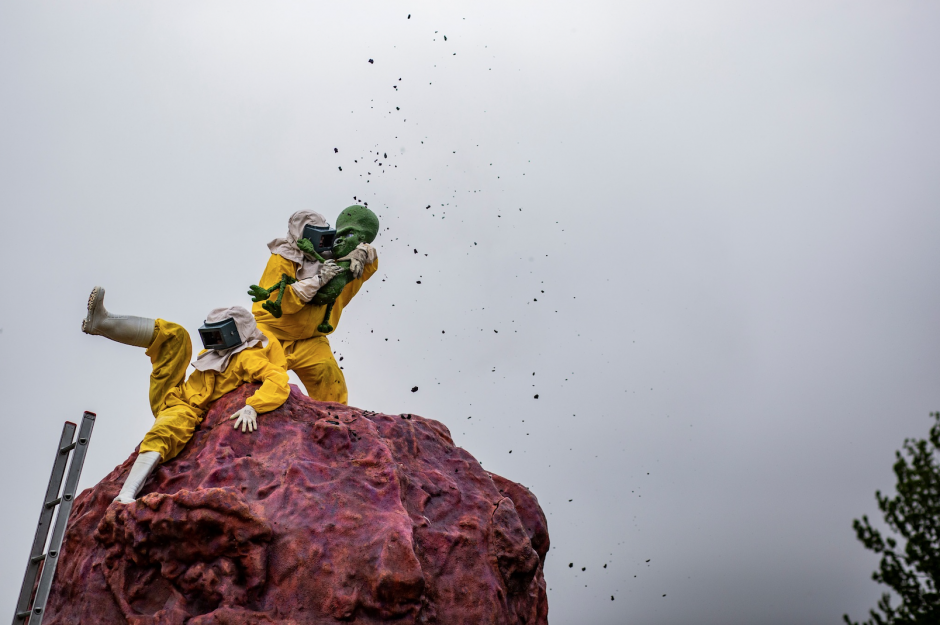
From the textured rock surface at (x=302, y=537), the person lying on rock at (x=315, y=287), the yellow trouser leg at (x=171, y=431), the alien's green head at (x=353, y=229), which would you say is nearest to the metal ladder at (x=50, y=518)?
the textured rock surface at (x=302, y=537)

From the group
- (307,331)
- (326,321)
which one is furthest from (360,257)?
(307,331)

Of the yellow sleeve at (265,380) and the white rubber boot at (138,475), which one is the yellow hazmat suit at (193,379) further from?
the white rubber boot at (138,475)

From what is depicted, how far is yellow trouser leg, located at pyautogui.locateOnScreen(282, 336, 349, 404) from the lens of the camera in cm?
841

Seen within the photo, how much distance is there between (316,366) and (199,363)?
129 centimetres

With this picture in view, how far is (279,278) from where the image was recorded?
8.16 m

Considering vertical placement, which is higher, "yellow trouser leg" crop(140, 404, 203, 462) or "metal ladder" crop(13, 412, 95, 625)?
"yellow trouser leg" crop(140, 404, 203, 462)

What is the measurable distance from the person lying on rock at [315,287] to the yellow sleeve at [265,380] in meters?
0.74

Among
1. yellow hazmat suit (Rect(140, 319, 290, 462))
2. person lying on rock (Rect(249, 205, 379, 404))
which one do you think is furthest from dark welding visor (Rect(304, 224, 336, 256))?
yellow hazmat suit (Rect(140, 319, 290, 462))

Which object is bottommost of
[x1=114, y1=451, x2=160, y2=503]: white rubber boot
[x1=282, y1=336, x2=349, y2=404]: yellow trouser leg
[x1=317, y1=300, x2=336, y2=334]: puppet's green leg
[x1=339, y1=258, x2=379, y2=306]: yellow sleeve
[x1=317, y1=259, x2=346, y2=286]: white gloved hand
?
[x1=114, y1=451, x2=160, y2=503]: white rubber boot

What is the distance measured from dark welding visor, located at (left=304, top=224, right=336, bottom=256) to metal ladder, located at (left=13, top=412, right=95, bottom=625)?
3054 mm

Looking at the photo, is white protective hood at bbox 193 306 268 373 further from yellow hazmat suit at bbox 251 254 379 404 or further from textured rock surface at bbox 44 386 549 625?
yellow hazmat suit at bbox 251 254 379 404

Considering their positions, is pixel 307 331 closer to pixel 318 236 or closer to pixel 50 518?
pixel 318 236

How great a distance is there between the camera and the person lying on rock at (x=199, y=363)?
7059mm

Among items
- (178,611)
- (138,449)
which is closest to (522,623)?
(178,611)
